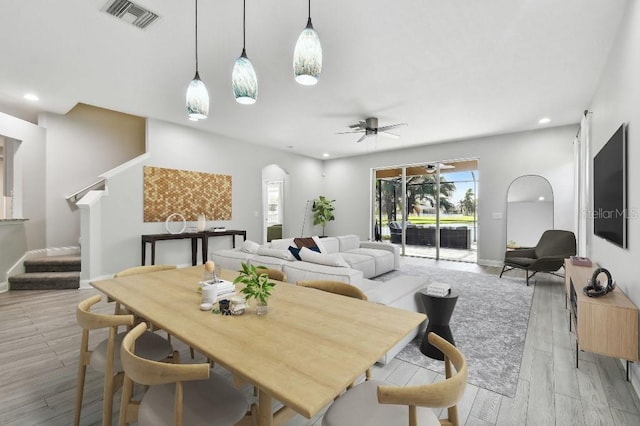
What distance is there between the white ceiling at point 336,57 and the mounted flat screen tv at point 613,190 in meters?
1.11

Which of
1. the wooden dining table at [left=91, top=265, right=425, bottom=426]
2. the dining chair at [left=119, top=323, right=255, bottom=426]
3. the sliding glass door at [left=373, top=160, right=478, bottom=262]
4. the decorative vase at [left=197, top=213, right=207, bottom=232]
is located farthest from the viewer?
the sliding glass door at [left=373, top=160, right=478, bottom=262]

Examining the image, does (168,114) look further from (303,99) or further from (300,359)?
(300,359)

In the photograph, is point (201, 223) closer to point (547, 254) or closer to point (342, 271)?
point (342, 271)

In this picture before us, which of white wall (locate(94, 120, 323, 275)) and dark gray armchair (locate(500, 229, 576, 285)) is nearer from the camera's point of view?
dark gray armchair (locate(500, 229, 576, 285))

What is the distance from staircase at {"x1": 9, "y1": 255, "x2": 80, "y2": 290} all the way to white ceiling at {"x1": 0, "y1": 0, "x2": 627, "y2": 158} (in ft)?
8.25

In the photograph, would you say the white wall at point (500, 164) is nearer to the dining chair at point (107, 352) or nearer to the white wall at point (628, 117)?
the white wall at point (628, 117)

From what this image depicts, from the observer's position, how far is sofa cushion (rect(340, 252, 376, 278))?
457cm

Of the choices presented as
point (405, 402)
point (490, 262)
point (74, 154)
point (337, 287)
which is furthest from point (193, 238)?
point (490, 262)

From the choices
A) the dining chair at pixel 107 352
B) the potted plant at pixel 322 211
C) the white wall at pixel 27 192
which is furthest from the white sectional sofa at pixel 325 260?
the white wall at pixel 27 192

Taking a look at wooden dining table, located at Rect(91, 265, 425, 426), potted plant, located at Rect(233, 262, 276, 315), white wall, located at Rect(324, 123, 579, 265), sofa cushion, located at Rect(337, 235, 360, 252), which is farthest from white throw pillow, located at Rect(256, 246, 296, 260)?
white wall, located at Rect(324, 123, 579, 265)

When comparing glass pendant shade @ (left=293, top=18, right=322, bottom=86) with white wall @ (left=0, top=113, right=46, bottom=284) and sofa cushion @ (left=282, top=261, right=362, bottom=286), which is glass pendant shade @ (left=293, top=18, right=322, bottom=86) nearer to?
sofa cushion @ (left=282, top=261, right=362, bottom=286)

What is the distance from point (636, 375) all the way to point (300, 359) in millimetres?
2454

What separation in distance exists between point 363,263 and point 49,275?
4888 mm

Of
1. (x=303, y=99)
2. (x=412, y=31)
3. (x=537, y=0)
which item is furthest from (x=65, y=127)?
(x=537, y=0)
